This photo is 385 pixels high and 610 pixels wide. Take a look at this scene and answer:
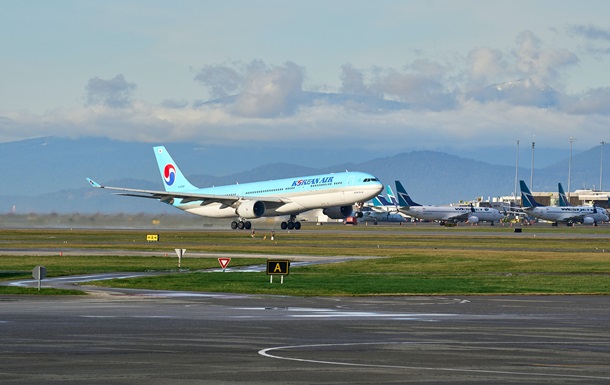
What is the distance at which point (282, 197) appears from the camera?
404ft

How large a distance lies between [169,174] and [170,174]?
190mm

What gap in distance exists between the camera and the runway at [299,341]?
18859 mm

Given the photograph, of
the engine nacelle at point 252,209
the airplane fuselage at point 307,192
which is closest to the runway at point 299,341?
the airplane fuselage at point 307,192

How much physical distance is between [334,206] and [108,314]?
290ft

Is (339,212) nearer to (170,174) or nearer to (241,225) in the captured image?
(241,225)

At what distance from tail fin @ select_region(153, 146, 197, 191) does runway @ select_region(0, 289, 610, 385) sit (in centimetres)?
10905

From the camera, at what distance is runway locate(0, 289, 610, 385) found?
61.9 feet

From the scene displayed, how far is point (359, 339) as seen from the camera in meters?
24.8

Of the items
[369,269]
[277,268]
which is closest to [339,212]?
[369,269]

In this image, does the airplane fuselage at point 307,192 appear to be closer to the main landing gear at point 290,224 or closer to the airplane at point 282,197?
the airplane at point 282,197

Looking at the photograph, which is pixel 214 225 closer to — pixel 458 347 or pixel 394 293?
pixel 394 293

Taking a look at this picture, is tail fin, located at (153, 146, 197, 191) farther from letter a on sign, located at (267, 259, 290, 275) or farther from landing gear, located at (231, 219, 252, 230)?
letter a on sign, located at (267, 259, 290, 275)

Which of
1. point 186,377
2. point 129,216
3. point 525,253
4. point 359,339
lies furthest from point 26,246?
point 186,377

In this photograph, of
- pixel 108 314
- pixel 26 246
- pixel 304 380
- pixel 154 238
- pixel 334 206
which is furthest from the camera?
pixel 334 206
